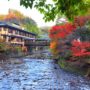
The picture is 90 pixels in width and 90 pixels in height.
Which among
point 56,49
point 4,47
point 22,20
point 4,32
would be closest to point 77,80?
point 56,49

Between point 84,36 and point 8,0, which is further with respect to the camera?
point 84,36

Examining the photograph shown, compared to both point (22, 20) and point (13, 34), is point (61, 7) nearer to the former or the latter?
point (13, 34)

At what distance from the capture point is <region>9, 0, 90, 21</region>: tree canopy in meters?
6.71

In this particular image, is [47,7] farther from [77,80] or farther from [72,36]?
[72,36]

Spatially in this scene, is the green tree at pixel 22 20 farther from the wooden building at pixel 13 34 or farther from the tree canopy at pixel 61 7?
the tree canopy at pixel 61 7

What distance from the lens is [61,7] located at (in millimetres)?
6859

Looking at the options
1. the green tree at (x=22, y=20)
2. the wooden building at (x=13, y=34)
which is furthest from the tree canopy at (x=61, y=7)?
the green tree at (x=22, y=20)

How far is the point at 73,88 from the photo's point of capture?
22953mm

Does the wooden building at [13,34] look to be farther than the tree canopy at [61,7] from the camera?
Yes

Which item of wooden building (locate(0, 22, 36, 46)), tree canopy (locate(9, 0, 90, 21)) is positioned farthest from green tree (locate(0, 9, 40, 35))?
tree canopy (locate(9, 0, 90, 21))

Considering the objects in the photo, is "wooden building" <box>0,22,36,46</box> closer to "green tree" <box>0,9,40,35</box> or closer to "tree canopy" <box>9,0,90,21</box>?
"green tree" <box>0,9,40,35</box>

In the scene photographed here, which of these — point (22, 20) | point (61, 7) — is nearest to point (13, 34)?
point (22, 20)

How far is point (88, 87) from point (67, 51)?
17086mm

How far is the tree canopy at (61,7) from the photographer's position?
22.0ft
